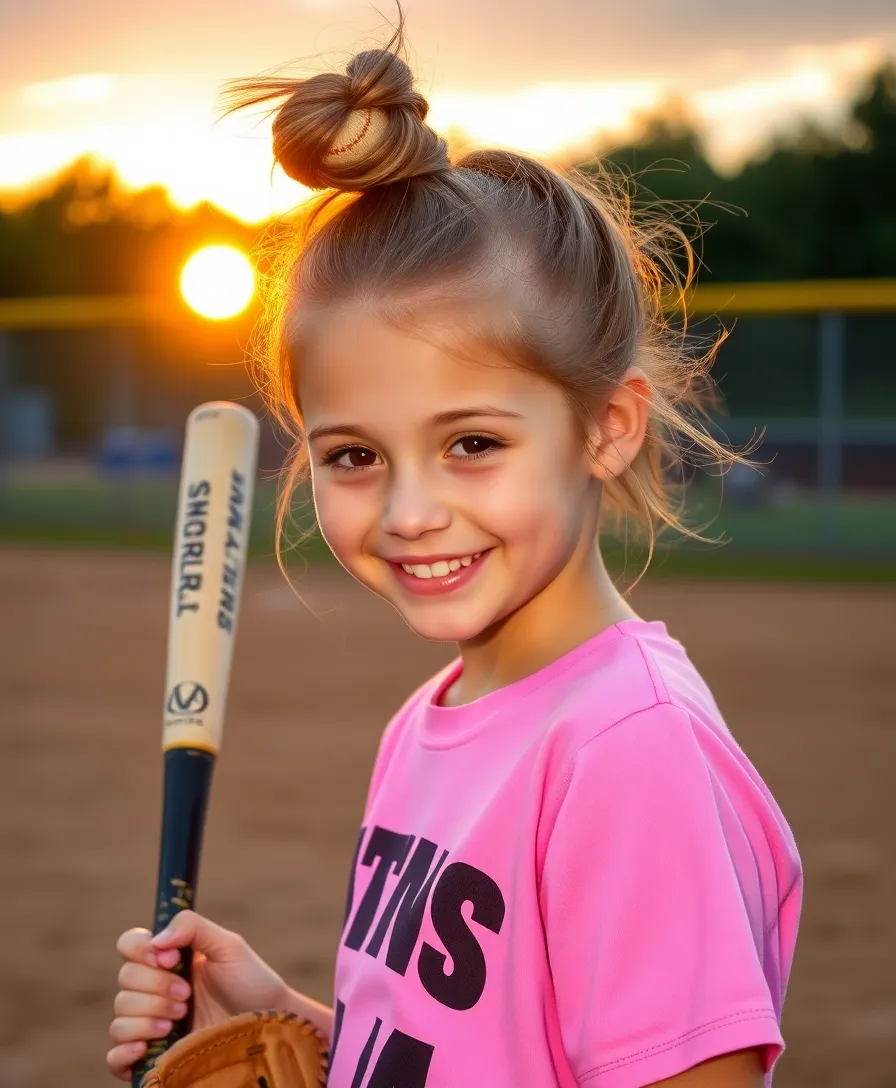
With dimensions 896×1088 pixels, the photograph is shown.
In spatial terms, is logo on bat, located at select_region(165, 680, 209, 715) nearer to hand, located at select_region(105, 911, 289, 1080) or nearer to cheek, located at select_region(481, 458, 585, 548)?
hand, located at select_region(105, 911, 289, 1080)

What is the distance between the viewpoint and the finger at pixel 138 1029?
1.42 metres

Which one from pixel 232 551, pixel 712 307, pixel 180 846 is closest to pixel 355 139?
pixel 232 551

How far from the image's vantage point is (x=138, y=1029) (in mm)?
1420

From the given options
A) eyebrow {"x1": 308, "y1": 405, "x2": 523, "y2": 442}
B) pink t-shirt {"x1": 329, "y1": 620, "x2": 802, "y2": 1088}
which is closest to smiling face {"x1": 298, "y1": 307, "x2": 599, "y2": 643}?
eyebrow {"x1": 308, "y1": 405, "x2": 523, "y2": 442}

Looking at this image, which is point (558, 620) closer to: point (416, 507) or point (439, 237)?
point (416, 507)

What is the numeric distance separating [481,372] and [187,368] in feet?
42.6

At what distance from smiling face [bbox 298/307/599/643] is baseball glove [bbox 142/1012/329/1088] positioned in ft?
1.58

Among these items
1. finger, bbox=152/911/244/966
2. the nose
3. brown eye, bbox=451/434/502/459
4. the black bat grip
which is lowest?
→ finger, bbox=152/911/244/966

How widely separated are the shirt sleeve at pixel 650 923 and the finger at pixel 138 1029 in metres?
0.57

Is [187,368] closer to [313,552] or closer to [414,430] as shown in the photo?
[313,552]

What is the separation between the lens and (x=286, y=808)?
4621 mm

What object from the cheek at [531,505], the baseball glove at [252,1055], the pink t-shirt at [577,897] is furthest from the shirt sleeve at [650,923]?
the baseball glove at [252,1055]

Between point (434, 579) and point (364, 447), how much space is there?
14 centimetres

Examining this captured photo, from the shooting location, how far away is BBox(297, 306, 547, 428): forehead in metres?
1.18
